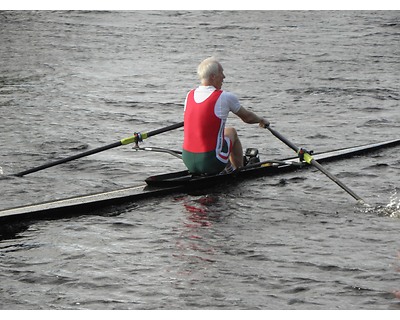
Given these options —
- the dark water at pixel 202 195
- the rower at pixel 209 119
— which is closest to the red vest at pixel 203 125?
the rower at pixel 209 119

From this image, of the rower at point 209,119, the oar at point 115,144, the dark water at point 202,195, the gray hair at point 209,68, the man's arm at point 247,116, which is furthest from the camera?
the oar at point 115,144

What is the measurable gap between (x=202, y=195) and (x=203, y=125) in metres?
0.87

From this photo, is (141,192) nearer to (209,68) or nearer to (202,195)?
(202,195)

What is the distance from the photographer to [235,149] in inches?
481

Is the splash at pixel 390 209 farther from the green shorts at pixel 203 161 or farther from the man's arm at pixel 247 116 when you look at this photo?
the green shorts at pixel 203 161

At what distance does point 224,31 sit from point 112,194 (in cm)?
1828

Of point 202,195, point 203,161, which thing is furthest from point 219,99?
point 202,195

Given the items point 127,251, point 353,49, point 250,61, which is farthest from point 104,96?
point 127,251

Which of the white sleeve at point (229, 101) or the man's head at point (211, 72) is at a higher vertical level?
the man's head at point (211, 72)

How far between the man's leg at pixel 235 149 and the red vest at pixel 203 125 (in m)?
0.29

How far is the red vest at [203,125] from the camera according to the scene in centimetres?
1155

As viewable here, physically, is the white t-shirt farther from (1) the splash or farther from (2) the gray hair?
(1) the splash

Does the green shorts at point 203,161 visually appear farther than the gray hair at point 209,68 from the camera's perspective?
Yes

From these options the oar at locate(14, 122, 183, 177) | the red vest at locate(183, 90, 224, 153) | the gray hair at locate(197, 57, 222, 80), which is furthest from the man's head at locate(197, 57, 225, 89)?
the oar at locate(14, 122, 183, 177)
